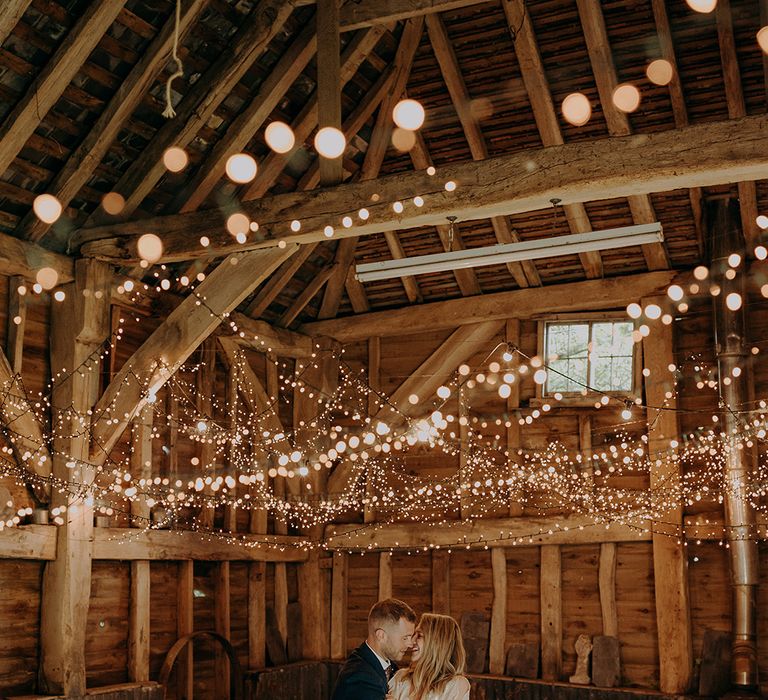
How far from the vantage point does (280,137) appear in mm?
7984

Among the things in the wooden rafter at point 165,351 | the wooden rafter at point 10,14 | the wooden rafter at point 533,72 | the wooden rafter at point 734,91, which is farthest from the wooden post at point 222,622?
the wooden rafter at point 734,91

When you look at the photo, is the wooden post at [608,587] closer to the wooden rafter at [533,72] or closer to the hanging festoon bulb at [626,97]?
the wooden rafter at [533,72]

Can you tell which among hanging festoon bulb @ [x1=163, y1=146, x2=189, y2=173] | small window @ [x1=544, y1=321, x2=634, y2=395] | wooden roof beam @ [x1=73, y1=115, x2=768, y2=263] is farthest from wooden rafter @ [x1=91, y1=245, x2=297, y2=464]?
small window @ [x1=544, y1=321, x2=634, y2=395]

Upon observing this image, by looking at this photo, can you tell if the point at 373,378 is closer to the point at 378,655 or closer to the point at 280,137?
the point at 280,137

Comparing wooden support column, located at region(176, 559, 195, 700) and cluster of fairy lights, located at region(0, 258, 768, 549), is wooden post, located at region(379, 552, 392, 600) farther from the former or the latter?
wooden support column, located at region(176, 559, 195, 700)

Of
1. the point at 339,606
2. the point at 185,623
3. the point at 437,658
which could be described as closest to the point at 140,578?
the point at 185,623

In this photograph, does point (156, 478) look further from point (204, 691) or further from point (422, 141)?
point (422, 141)

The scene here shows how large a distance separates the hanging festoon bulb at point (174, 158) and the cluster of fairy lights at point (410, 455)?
3.48 feet

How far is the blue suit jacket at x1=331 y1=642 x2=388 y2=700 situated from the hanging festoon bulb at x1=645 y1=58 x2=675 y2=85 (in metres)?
5.71

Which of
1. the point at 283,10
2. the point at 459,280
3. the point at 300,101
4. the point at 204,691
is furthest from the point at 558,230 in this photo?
the point at 204,691

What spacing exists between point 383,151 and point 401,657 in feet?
19.8

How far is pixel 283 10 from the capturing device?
6859 millimetres

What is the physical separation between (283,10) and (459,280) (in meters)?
3.48

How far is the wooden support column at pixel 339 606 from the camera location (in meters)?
9.70
